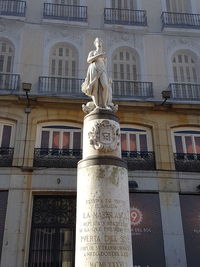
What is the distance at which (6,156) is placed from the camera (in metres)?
12.8

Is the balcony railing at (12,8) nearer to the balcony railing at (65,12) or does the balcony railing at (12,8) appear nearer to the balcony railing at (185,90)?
the balcony railing at (65,12)

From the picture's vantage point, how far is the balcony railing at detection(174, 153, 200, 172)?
1327 cm

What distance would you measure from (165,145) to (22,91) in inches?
255

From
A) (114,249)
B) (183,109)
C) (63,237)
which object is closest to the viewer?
(114,249)

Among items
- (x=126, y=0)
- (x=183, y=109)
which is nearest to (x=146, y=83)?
(x=183, y=109)

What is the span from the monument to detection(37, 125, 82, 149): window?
5.63 metres

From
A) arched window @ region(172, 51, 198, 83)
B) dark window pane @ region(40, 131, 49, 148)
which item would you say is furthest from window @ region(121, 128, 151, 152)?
arched window @ region(172, 51, 198, 83)

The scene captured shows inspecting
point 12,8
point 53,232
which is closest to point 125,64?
point 12,8

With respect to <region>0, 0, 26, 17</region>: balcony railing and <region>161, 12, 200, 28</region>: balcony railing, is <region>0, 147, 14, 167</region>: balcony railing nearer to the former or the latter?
<region>0, 0, 26, 17</region>: balcony railing

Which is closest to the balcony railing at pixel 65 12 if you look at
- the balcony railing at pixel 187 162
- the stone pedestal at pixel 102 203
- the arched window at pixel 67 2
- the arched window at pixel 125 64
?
the arched window at pixel 67 2

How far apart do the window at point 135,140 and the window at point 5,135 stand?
4723 mm

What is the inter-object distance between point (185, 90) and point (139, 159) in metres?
4.28

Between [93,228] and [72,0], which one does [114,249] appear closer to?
[93,228]

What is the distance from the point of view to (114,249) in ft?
19.7
